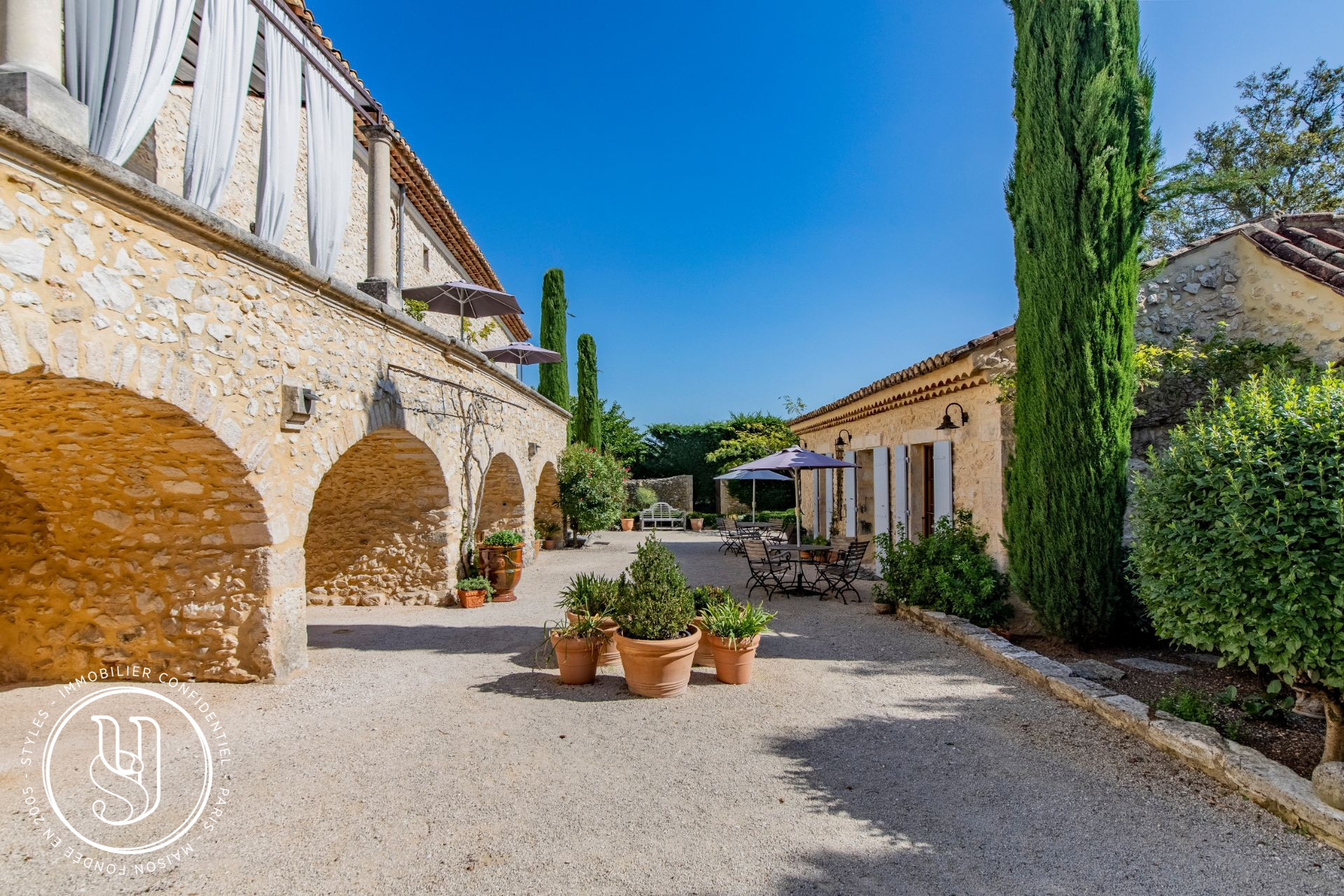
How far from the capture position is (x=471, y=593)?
26.0 ft

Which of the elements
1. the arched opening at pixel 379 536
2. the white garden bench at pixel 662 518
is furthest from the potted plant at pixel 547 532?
the arched opening at pixel 379 536

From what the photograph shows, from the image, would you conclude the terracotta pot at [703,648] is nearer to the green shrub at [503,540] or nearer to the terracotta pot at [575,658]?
the terracotta pot at [575,658]

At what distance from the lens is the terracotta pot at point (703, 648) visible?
5.12 m

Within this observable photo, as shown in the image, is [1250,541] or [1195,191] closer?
[1250,541]

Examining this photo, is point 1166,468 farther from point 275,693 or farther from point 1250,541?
point 275,693

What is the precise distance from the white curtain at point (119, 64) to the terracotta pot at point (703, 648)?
4673 mm

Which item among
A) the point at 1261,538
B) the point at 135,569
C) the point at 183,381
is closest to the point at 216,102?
the point at 183,381

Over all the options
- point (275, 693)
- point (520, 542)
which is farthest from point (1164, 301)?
point (275, 693)

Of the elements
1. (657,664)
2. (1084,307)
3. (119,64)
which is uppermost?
(119,64)

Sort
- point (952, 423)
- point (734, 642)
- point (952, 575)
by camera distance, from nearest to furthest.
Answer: point (734, 642) < point (952, 575) < point (952, 423)

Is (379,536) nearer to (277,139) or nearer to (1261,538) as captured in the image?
(277,139)

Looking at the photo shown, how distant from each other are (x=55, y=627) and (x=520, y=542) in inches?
184

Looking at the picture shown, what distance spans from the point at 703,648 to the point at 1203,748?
318 centimetres

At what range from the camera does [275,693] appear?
4621 mm
